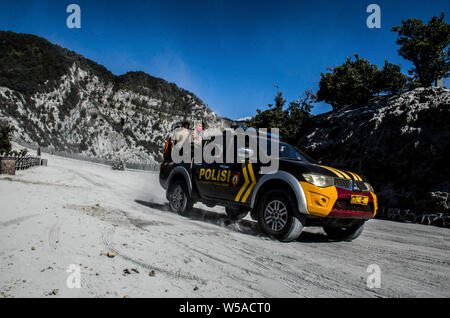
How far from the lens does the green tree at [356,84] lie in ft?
97.4

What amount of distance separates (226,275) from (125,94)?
103m

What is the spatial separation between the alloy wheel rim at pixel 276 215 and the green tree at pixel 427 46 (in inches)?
1362

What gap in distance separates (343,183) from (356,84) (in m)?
28.4

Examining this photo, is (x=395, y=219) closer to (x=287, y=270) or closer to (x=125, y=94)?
(x=287, y=270)

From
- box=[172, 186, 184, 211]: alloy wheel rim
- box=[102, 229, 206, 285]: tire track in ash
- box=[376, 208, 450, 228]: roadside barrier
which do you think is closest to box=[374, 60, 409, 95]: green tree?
box=[376, 208, 450, 228]: roadside barrier

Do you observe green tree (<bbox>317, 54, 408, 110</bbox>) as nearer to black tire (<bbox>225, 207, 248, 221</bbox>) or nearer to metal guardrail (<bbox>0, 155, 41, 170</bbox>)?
black tire (<bbox>225, 207, 248, 221</bbox>)

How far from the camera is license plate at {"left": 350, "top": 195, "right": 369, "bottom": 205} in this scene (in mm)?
4396

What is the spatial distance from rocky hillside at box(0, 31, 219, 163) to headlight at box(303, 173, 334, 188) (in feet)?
208

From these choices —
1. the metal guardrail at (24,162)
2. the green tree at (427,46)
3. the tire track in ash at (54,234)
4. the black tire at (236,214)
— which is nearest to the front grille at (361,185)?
the black tire at (236,214)

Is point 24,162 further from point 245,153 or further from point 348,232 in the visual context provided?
point 348,232

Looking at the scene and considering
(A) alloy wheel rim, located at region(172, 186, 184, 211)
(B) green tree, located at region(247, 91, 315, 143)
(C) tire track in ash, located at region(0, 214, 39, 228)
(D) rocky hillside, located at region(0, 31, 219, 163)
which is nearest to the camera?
(C) tire track in ash, located at region(0, 214, 39, 228)

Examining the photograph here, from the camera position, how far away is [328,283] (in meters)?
2.70

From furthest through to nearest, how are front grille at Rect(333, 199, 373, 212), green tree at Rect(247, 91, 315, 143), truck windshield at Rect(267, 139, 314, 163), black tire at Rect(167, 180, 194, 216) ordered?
green tree at Rect(247, 91, 315, 143) → black tire at Rect(167, 180, 194, 216) → truck windshield at Rect(267, 139, 314, 163) → front grille at Rect(333, 199, 373, 212)
